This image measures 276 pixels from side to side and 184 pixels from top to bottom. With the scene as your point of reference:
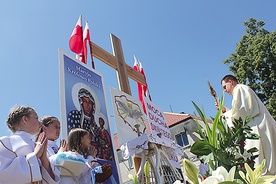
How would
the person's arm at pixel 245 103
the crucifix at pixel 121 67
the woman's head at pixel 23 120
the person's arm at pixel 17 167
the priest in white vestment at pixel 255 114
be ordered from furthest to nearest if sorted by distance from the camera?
1. the crucifix at pixel 121 67
2. the person's arm at pixel 245 103
3. the priest in white vestment at pixel 255 114
4. the woman's head at pixel 23 120
5. the person's arm at pixel 17 167

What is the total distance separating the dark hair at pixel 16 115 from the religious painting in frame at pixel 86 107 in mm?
827

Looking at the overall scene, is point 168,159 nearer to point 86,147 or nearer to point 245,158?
point 86,147

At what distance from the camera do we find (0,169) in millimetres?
1626

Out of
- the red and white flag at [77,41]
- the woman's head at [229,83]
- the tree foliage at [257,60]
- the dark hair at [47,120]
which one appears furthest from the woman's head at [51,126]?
the tree foliage at [257,60]

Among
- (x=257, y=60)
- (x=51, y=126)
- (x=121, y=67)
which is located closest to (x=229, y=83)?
Result: (x=51, y=126)

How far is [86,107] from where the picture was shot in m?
3.39

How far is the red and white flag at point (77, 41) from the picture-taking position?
455 centimetres

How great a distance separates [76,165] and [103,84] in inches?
80.9

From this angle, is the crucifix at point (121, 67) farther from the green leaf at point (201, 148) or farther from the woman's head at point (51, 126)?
the green leaf at point (201, 148)

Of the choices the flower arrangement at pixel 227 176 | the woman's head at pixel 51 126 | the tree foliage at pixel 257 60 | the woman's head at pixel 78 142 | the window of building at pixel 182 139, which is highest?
the tree foliage at pixel 257 60

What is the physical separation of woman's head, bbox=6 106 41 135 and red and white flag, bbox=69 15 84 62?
2.49m

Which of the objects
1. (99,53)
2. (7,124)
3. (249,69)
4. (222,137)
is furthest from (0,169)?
(249,69)

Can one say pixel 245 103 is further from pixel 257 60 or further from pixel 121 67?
pixel 257 60

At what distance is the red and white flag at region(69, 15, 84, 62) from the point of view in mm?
4547
